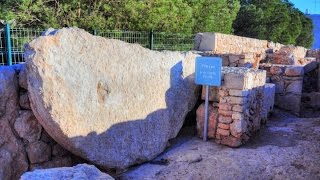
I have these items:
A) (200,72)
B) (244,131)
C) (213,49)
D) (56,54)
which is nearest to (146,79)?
(200,72)

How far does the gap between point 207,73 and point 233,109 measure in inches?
25.2

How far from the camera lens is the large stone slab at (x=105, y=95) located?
3740mm

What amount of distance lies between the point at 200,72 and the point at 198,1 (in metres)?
7.65

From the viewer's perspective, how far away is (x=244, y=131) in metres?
5.08

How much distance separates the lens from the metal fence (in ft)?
21.9

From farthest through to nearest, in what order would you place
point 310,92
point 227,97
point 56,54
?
point 310,92, point 227,97, point 56,54

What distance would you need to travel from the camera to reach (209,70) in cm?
507

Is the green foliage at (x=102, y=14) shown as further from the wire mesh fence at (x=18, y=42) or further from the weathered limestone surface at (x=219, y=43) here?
the weathered limestone surface at (x=219, y=43)

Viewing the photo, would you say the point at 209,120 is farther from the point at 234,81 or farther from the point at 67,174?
the point at 67,174

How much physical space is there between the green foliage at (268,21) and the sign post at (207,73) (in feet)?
49.1

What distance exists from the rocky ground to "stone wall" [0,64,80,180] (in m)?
1.09

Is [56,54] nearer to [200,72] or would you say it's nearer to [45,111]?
[45,111]

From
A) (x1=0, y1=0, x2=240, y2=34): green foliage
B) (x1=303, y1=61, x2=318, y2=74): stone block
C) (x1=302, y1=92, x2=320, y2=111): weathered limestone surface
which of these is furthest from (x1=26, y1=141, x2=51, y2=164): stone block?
(x1=303, y1=61, x2=318, y2=74): stone block

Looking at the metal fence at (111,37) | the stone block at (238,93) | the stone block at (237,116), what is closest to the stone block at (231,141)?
the stone block at (237,116)
